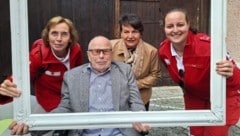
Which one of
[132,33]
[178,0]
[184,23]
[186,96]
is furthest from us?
[178,0]

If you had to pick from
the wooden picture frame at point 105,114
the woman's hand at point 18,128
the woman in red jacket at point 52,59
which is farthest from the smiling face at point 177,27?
the woman's hand at point 18,128

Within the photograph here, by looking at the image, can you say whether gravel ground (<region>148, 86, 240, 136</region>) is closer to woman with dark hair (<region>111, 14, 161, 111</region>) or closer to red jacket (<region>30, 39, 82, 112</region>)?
woman with dark hair (<region>111, 14, 161, 111</region>)

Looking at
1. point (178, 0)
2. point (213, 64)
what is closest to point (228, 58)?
point (213, 64)

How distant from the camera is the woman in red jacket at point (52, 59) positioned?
2809mm

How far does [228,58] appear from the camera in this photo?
2.40 m

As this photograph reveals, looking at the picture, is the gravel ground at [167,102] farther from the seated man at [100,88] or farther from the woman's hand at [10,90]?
the woman's hand at [10,90]

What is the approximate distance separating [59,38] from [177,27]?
0.74 meters

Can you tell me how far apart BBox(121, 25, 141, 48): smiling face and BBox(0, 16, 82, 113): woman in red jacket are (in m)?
0.35

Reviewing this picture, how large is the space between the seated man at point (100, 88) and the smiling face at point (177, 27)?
348mm

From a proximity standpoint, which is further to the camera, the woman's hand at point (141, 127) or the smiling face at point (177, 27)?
the smiling face at point (177, 27)

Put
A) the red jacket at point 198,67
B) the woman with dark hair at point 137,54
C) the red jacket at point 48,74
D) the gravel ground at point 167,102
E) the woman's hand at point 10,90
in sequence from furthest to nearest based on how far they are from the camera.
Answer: the gravel ground at point 167,102
the woman with dark hair at point 137,54
the red jacket at point 48,74
the red jacket at point 198,67
the woman's hand at point 10,90

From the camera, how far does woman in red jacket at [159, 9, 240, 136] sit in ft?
8.37

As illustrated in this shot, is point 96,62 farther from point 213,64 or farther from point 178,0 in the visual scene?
point 178,0

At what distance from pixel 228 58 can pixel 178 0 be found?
1655mm
